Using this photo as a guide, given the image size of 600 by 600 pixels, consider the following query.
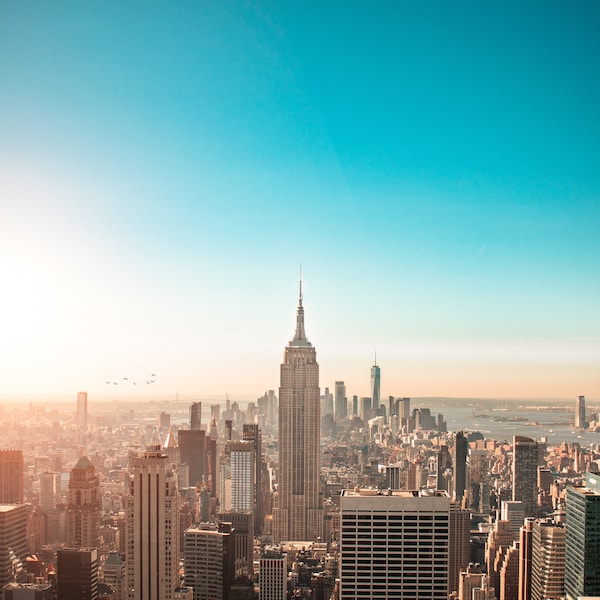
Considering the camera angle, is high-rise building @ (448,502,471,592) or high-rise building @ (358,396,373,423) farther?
high-rise building @ (358,396,373,423)

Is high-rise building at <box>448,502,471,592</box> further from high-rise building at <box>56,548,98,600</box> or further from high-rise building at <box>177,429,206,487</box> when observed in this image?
high-rise building at <box>177,429,206,487</box>

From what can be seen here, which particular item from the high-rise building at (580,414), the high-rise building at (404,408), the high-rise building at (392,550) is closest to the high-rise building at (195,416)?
the high-rise building at (404,408)

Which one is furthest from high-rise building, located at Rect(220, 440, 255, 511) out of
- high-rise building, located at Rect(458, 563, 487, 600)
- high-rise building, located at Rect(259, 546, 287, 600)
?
high-rise building, located at Rect(458, 563, 487, 600)

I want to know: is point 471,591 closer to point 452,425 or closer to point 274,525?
point 452,425

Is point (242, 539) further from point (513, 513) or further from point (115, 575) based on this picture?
point (513, 513)

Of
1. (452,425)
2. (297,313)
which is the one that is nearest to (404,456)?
(452,425)

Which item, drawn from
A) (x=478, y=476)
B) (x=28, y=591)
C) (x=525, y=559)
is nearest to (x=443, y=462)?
(x=478, y=476)

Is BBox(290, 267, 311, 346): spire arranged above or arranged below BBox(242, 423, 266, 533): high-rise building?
above

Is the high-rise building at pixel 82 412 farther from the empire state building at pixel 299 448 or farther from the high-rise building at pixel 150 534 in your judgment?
the empire state building at pixel 299 448
